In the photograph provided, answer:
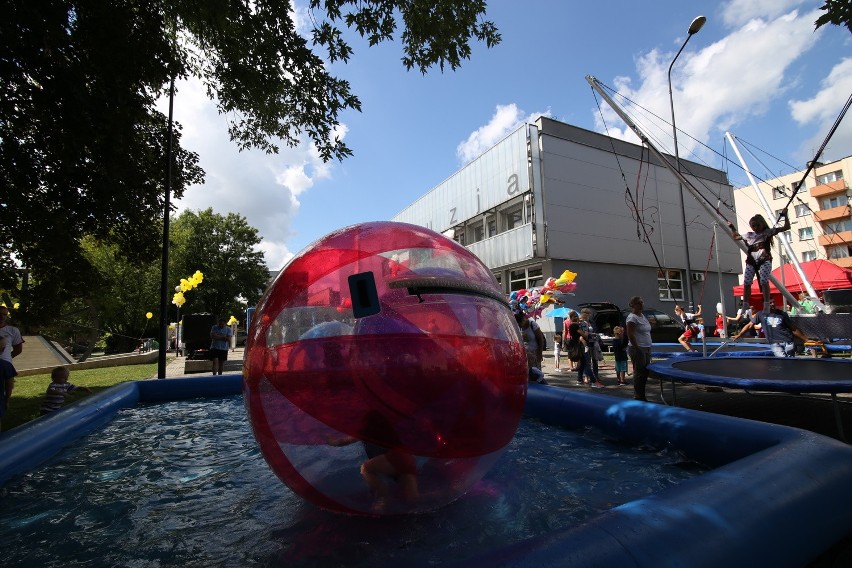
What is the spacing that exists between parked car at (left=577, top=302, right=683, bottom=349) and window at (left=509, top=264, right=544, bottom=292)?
4.02 metres

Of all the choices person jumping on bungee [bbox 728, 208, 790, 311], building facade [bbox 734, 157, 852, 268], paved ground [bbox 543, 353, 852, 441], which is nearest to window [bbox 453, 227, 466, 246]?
Answer: paved ground [bbox 543, 353, 852, 441]

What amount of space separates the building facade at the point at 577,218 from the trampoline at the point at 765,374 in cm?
1335

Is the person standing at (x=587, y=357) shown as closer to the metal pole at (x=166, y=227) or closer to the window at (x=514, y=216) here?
the metal pole at (x=166, y=227)

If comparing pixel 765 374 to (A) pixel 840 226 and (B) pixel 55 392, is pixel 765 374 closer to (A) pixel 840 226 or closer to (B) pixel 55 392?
(B) pixel 55 392

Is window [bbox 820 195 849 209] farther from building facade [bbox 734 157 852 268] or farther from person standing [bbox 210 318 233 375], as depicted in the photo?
person standing [bbox 210 318 233 375]

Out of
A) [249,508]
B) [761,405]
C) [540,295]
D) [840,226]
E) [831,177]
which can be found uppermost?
[831,177]

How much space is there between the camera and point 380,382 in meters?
2.27

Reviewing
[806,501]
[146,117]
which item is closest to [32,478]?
[806,501]

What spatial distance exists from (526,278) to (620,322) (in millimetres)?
6922

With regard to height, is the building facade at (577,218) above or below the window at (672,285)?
above

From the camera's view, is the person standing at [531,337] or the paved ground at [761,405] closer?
the paved ground at [761,405]

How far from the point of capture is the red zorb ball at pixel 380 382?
2.29 meters

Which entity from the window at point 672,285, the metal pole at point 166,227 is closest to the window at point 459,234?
the window at point 672,285

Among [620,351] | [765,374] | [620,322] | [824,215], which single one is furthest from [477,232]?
[824,215]
